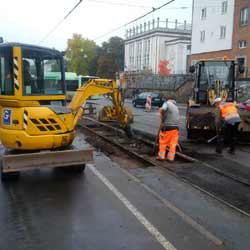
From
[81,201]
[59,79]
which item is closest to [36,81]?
[59,79]

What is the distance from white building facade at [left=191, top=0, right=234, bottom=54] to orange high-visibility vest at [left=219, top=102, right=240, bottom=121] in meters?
34.4

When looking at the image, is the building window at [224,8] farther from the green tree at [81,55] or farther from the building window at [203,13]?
the green tree at [81,55]

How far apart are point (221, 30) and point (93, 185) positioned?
42207 mm

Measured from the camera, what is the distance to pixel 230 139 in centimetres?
1205

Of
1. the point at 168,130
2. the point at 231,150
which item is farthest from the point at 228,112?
the point at 168,130

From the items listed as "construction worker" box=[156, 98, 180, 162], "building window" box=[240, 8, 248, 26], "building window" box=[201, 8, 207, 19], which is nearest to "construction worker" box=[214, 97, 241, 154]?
"construction worker" box=[156, 98, 180, 162]

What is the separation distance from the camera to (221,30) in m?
46.2

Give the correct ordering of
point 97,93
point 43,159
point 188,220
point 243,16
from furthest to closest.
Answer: point 243,16, point 97,93, point 43,159, point 188,220

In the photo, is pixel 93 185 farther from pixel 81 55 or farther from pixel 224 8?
pixel 81 55

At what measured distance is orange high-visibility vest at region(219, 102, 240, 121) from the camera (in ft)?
39.1

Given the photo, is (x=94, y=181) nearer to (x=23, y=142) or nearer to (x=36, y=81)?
(x=23, y=142)

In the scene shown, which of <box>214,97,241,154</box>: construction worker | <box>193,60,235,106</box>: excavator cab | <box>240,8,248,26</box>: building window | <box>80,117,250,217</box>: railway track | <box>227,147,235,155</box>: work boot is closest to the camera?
<box>80,117,250,217</box>: railway track

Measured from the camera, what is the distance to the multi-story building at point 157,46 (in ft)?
252

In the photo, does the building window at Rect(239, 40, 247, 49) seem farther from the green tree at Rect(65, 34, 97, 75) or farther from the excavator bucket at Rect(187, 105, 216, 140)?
the green tree at Rect(65, 34, 97, 75)
